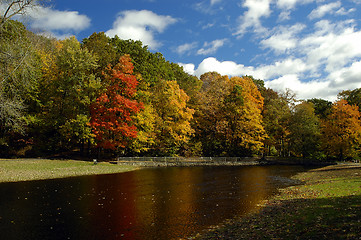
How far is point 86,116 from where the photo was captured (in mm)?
41188

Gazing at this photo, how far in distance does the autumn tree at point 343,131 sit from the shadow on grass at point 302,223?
40.1m

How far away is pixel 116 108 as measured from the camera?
41.0 metres

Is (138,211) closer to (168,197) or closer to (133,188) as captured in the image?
(168,197)

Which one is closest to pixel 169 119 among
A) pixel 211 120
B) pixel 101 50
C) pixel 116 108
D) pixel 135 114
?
pixel 135 114

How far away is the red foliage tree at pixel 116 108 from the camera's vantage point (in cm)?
4138

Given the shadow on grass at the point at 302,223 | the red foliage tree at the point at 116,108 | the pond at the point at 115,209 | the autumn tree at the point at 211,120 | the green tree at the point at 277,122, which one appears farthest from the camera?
the green tree at the point at 277,122

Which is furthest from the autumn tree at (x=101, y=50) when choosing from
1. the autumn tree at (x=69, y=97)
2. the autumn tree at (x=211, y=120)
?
the autumn tree at (x=211, y=120)

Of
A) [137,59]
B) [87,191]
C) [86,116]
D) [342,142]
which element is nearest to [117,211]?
[87,191]

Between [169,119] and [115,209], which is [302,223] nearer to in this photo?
[115,209]

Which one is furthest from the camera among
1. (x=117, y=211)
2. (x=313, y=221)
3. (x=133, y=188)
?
(x=133, y=188)

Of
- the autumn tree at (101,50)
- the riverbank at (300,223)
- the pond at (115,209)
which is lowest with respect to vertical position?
the pond at (115,209)

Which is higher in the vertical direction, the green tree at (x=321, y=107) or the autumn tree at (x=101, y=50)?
the autumn tree at (x=101, y=50)

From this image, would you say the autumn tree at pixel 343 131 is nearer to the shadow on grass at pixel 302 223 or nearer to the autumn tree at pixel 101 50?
the shadow on grass at pixel 302 223

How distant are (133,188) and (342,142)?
139 ft
